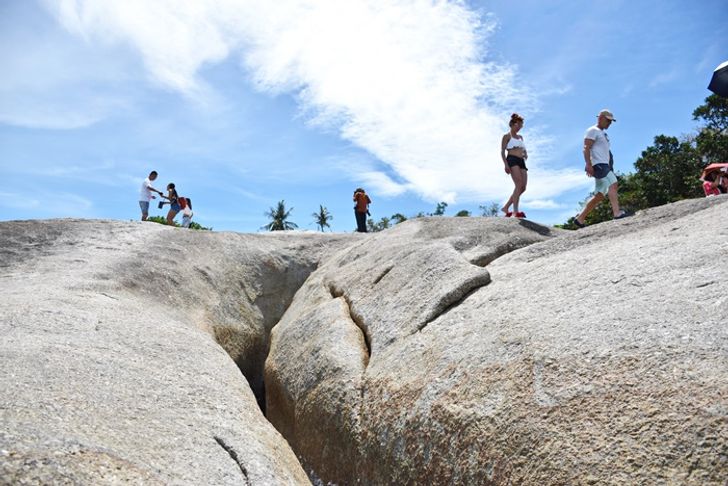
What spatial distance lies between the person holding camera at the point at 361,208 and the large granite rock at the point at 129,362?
495cm

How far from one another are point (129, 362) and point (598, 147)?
7662 mm

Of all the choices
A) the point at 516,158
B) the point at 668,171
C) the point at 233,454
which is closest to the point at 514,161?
the point at 516,158

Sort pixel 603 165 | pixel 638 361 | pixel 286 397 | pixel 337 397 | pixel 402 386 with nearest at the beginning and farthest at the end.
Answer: pixel 638 361
pixel 402 386
pixel 337 397
pixel 286 397
pixel 603 165

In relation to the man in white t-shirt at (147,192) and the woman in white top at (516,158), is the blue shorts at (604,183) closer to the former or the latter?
the woman in white top at (516,158)

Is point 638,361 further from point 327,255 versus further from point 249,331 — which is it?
point 327,255

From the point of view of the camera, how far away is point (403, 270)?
7176mm

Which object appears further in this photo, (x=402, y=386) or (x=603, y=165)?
(x=603, y=165)

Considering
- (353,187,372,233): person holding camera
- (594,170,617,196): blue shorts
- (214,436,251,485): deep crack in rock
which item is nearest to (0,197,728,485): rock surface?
(214,436,251,485): deep crack in rock

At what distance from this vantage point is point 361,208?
1566 centimetres

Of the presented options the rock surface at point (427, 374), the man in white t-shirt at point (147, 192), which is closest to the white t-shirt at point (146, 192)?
the man in white t-shirt at point (147, 192)

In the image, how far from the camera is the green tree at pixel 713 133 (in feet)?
106

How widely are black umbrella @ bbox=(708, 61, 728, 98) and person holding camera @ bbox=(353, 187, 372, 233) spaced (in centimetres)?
852

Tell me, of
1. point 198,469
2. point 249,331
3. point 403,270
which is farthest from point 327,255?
point 198,469

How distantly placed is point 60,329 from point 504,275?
4.64 m
